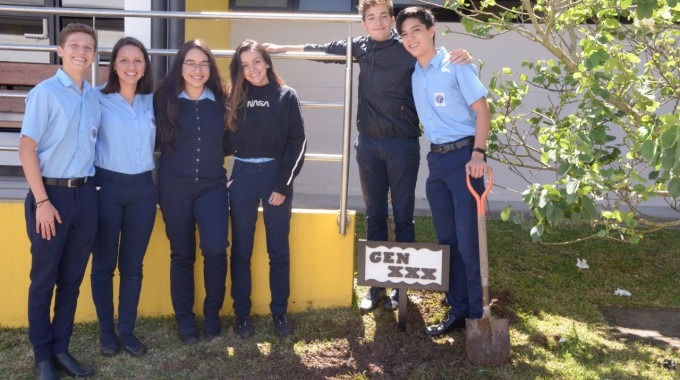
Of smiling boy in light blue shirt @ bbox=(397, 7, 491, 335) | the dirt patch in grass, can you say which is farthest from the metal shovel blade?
the dirt patch in grass

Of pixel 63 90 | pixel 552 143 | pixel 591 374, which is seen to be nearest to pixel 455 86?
pixel 552 143

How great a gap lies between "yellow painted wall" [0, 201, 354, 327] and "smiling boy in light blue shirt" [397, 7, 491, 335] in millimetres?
764

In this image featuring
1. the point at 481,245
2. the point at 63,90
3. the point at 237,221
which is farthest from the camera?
the point at 237,221

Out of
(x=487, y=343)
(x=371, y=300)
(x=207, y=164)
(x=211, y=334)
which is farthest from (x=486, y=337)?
(x=207, y=164)

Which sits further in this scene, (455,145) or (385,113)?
(385,113)

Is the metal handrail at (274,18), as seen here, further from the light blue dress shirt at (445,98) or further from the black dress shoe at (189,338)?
the black dress shoe at (189,338)

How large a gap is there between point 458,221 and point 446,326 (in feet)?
2.26

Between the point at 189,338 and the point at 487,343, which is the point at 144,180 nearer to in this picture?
the point at 189,338

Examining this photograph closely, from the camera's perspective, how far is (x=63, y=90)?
391 centimetres

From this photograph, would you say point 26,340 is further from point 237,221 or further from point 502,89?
point 502,89

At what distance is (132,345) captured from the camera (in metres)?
4.46

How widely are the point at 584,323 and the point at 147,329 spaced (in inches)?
113

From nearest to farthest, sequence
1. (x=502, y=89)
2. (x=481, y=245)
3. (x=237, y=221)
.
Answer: (x=481, y=245) → (x=237, y=221) → (x=502, y=89)

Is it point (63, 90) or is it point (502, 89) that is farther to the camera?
point (502, 89)
